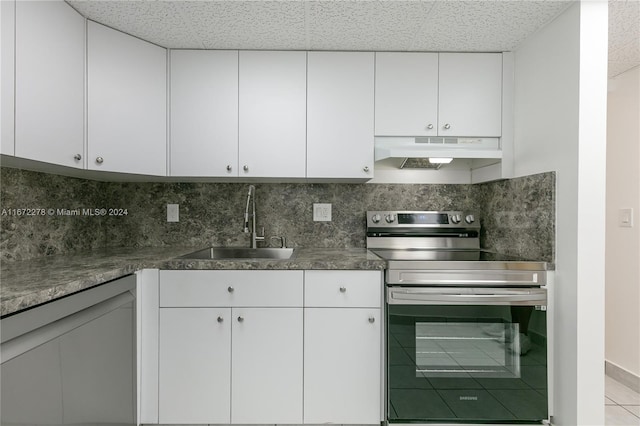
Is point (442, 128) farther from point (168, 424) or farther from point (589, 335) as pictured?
point (168, 424)

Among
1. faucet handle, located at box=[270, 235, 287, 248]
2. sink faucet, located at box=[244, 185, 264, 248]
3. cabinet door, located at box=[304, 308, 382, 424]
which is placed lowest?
cabinet door, located at box=[304, 308, 382, 424]

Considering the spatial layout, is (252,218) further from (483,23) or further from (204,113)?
(483,23)

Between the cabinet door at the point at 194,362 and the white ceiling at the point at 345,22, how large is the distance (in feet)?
4.79

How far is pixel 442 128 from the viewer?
2.21 m

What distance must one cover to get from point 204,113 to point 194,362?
1369mm

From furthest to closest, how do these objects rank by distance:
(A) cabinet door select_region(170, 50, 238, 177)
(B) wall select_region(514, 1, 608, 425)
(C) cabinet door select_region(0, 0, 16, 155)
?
(A) cabinet door select_region(170, 50, 238, 177), (B) wall select_region(514, 1, 608, 425), (C) cabinet door select_region(0, 0, 16, 155)

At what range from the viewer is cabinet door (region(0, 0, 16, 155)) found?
53.0 inches

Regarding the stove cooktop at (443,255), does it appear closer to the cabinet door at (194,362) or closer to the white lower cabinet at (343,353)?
the white lower cabinet at (343,353)

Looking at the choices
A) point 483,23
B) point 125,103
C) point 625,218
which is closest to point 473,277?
point 483,23

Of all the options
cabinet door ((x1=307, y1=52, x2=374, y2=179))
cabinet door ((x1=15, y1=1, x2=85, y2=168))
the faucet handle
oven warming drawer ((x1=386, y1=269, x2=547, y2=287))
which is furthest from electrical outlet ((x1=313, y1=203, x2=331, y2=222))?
cabinet door ((x1=15, y1=1, x2=85, y2=168))

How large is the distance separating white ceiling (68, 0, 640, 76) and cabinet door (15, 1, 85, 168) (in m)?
0.19

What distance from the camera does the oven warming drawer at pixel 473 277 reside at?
180 cm

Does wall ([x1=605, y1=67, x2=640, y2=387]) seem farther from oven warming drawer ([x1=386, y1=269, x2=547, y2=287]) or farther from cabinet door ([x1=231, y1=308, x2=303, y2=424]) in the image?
cabinet door ([x1=231, y1=308, x2=303, y2=424])

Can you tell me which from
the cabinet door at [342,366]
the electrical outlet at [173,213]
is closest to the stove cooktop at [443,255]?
the cabinet door at [342,366]
